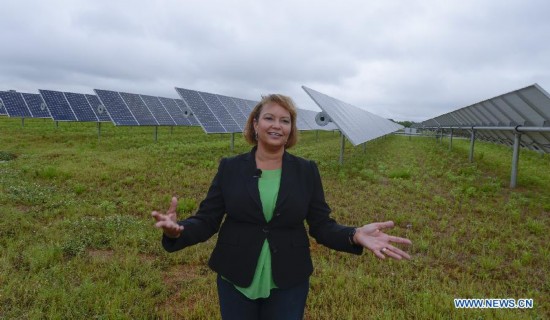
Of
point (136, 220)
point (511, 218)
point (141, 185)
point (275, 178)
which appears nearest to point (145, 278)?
point (136, 220)

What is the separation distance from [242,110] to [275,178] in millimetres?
18366

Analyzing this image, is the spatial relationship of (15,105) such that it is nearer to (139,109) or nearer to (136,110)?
(139,109)

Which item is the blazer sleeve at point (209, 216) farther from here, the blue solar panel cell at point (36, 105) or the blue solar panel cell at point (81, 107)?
the blue solar panel cell at point (36, 105)

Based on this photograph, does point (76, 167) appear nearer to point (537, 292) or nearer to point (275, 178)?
point (275, 178)

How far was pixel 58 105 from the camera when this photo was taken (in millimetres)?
23344

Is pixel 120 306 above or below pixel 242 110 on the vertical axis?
below

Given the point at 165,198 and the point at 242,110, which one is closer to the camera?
the point at 165,198

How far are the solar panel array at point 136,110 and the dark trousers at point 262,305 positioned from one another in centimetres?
1803

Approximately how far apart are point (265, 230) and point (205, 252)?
10.1 ft

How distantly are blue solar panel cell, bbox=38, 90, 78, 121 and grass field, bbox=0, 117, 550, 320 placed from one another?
14.3m

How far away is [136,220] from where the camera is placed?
610 cm

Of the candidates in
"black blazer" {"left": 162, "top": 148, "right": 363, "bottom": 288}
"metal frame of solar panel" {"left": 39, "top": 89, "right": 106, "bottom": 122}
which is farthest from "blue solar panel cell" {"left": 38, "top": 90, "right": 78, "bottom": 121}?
"black blazer" {"left": 162, "top": 148, "right": 363, "bottom": 288}

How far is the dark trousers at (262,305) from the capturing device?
83.7 inches

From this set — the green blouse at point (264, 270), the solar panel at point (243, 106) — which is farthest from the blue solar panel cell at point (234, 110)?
the green blouse at point (264, 270)
